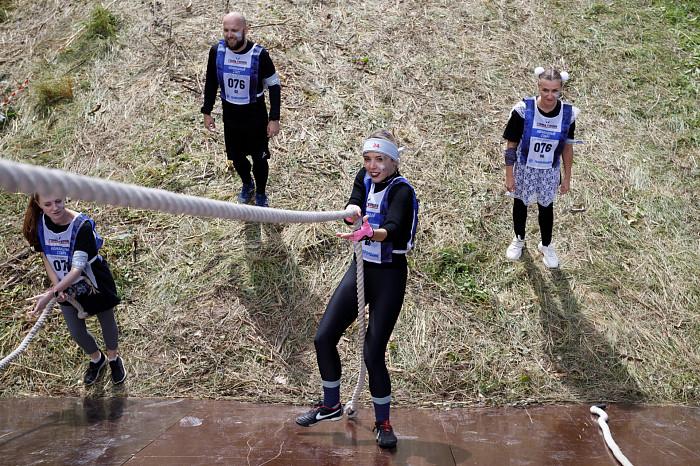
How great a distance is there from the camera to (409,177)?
6465 millimetres

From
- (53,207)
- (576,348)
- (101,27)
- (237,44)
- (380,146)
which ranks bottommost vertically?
(576,348)

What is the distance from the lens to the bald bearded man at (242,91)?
203 inches

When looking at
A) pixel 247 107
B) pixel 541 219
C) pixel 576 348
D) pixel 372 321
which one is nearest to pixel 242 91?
pixel 247 107

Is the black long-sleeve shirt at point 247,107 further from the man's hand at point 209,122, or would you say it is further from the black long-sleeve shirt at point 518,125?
the black long-sleeve shirt at point 518,125

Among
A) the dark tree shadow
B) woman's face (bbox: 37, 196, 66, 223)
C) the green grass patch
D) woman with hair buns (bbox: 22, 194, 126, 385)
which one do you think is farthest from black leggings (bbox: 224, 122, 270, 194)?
the green grass patch

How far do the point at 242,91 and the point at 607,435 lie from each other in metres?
4.00

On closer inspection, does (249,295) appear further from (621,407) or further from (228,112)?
(621,407)

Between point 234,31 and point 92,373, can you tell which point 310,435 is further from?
point 234,31

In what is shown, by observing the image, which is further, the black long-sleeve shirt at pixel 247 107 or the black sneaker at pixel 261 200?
the black sneaker at pixel 261 200

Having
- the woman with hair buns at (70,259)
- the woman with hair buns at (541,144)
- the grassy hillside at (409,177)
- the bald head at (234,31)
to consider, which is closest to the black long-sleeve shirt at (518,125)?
the woman with hair buns at (541,144)

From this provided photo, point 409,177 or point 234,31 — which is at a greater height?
point 234,31

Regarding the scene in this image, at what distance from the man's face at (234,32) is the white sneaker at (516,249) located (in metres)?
3.12

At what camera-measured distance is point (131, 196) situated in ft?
5.49

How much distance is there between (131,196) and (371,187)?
2237 mm
